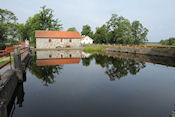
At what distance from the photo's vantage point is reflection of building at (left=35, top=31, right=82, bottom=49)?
137ft

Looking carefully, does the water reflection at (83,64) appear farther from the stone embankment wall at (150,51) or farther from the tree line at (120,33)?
the tree line at (120,33)

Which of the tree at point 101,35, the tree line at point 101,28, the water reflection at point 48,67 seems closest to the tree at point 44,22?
the tree line at point 101,28

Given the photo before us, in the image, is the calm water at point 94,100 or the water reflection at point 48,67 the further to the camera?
the water reflection at point 48,67

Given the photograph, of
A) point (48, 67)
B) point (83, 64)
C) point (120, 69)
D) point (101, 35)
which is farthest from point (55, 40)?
point (120, 69)

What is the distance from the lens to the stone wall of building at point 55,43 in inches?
1649

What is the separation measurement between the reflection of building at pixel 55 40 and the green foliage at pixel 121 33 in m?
16.2

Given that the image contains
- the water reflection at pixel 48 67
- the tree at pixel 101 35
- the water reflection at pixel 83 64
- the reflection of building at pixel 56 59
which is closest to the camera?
the water reflection at pixel 48 67

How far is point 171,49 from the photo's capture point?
23891 millimetres

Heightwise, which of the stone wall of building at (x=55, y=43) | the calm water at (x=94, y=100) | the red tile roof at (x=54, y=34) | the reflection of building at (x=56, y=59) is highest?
the red tile roof at (x=54, y=34)

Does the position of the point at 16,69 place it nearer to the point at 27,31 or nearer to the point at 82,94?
the point at 82,94

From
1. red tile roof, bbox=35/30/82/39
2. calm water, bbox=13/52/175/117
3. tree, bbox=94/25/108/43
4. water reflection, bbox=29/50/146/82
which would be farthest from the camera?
tree, bbox=94/25/108/43

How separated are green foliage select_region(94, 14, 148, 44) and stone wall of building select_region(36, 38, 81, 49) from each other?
16853 mm

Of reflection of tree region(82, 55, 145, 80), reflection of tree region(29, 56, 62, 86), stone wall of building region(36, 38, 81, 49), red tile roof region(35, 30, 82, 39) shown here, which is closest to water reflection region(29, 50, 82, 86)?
reflection of tree region(29, 56, 62, 86)

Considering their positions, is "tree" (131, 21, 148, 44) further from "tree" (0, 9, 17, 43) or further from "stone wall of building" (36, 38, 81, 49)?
"tree" (0, 9, 17, 43)
